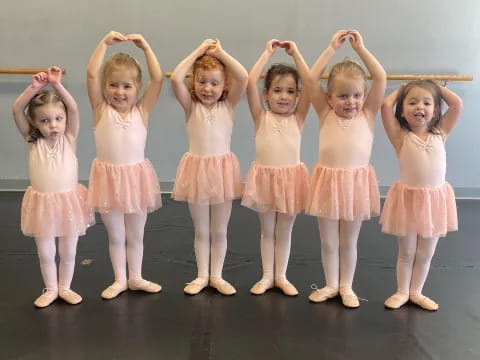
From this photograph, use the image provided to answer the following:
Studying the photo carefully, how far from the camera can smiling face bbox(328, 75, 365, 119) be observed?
1818 millimetres

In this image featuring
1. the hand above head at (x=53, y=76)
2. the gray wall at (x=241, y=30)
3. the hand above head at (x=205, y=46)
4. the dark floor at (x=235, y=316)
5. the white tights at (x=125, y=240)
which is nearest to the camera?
the dark floor at (x=235, y=316)

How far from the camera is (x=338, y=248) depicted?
202cm

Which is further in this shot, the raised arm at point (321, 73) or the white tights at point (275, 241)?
the white tights at point (275, 241)

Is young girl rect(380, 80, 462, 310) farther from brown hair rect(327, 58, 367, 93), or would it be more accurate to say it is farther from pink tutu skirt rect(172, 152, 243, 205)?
pink tutu skirt rect(172, 152, 243, 205)

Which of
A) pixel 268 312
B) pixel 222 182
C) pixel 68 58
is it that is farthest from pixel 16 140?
pixel 268 312

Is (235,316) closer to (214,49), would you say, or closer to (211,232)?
(211,232)

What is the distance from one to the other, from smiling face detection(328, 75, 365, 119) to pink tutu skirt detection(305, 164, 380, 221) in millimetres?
230

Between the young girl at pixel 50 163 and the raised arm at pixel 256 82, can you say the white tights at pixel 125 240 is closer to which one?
the young girl at pixel 50 163

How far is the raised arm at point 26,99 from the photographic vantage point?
5.82 feet

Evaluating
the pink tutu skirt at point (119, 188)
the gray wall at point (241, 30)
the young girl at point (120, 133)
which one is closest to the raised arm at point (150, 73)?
the young girl at point (120, 133)

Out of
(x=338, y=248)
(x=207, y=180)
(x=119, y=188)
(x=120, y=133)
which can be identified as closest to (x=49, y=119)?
(x=120, y=133)

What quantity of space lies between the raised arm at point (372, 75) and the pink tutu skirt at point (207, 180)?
606 millimetres

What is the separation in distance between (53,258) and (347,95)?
1358 millimetres

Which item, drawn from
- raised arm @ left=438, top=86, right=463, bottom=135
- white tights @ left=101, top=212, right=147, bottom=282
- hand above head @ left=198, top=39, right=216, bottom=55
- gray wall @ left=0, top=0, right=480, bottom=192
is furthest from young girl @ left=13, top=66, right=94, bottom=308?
gray wall @ left=0, top=0, right=480, bottom=192
